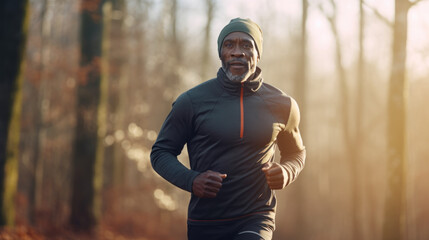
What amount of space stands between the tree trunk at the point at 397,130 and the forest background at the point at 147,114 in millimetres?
20

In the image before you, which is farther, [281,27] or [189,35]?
[281,27]

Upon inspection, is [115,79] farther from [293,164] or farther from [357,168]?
[293,164]

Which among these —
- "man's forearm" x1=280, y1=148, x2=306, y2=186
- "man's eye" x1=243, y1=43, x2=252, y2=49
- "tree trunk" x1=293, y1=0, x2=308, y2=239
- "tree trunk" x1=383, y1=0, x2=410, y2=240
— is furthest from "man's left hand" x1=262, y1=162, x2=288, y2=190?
"tree trunk" x1=293, y1=0, x2=308, y2=239

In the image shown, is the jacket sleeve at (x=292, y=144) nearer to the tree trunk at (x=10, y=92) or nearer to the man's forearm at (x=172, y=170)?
the man's forearm at (x=172, y=170)

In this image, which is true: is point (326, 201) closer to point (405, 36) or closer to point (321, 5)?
point (321, 5)

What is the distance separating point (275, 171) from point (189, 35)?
81.7ft

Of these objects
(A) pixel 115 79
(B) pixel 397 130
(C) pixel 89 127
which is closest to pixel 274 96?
(B) pixel 397 130

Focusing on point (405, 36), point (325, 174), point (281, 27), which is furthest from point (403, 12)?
point (325, 174)

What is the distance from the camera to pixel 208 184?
3.38 meters

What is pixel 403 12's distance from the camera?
920 cm

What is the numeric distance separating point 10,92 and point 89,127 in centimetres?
298

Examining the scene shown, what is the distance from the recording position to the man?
362 cm

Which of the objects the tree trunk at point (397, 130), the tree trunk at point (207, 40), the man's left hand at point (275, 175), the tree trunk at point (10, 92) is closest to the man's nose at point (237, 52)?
the man's left hand at point (275, 175)

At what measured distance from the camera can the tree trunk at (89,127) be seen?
39.2 feet
